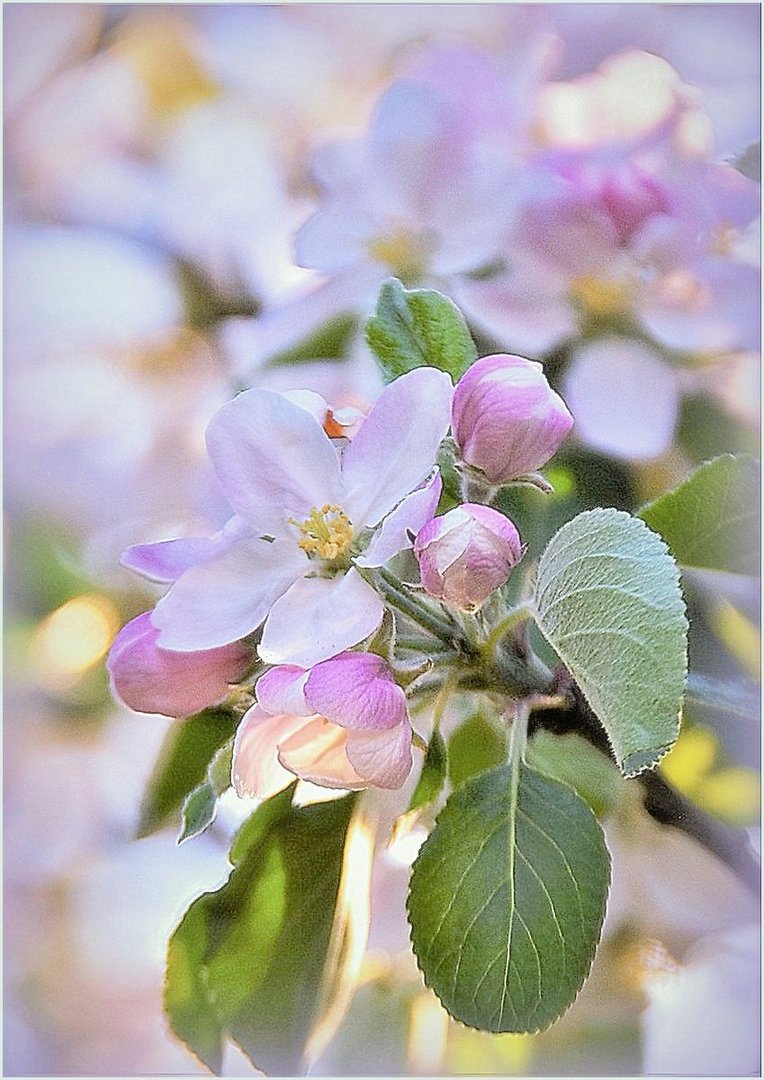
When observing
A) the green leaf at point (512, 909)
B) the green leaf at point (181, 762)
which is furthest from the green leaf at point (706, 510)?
the green leaf at point (181, 762)

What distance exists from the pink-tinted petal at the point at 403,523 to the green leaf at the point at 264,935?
205 millimetres

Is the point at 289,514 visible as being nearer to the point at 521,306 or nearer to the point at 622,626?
the point at 622,626

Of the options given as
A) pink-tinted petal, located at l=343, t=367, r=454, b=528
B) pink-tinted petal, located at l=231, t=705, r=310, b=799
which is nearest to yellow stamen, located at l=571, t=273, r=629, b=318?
pink-tinted petal, located at l=343, t=367, r=454, b=528

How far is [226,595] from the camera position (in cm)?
46

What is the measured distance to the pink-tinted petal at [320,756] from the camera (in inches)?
17.4

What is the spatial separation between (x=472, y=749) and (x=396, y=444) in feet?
0.81

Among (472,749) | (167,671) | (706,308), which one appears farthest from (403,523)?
(706,308)

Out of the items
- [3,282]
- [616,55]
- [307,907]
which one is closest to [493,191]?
[616,55]

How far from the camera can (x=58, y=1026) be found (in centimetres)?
65

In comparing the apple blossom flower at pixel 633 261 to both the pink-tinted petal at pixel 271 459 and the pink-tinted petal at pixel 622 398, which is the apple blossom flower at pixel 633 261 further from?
the pink-tinted petal at pixel 271 459

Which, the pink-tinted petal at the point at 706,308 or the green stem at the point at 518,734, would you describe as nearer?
the green stem at the point at 518,734

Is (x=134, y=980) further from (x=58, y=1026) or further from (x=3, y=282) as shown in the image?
(x=3, y=282)

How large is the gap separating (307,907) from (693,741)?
260mm

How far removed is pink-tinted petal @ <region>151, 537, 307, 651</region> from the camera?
452mm
